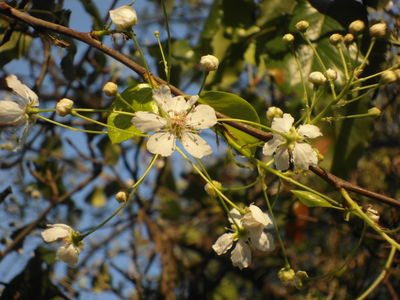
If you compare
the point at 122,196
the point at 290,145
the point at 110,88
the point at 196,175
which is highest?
the point at 110,88

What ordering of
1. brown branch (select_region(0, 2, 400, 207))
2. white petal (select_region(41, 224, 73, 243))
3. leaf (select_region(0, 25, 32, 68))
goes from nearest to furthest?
brown branch (select_region(0, 2, 400, 207)), white petal (select_region(41, 224, 73, 243)), leaf (select_region(0, 25, 32, 68))

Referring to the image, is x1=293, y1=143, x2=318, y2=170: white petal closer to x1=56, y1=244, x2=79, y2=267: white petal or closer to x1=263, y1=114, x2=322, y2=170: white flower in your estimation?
x1=263, y1=114, x2=322, y2=170: white flower

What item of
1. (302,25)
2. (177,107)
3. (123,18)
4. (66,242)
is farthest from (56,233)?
(302,25)

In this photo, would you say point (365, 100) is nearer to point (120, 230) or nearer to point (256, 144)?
point (256, 144)

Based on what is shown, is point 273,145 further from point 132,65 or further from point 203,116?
point 132,65

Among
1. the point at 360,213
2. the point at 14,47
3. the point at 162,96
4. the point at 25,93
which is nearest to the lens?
the point at 360,213

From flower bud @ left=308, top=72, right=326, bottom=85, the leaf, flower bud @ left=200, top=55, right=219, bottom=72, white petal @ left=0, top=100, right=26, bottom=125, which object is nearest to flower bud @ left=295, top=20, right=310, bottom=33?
flower bud @ left=308, top=72, right=326, bottom=85
